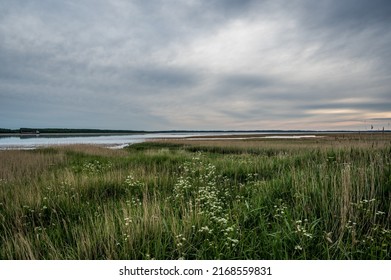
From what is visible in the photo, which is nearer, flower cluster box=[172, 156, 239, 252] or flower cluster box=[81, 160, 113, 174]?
flower cluster box=[172, 156, 239, 252]

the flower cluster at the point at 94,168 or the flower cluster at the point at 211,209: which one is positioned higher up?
the flower cluster at the point at 211,209

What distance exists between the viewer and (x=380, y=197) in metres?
4.91

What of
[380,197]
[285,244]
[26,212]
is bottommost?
[26,212]

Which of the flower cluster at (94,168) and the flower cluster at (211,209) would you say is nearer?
the flower cluster at (211,209)

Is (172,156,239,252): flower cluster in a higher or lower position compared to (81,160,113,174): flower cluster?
higher

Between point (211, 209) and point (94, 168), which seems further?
point (94, 168)

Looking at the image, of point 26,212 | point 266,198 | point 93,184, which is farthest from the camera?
point 93,184

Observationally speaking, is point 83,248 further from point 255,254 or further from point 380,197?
point 380,197

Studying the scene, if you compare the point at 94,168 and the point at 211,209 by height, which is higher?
the point at 211,209

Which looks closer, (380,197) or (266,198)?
(380,197)

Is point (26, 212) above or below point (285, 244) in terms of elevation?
below

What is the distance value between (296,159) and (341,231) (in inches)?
303
